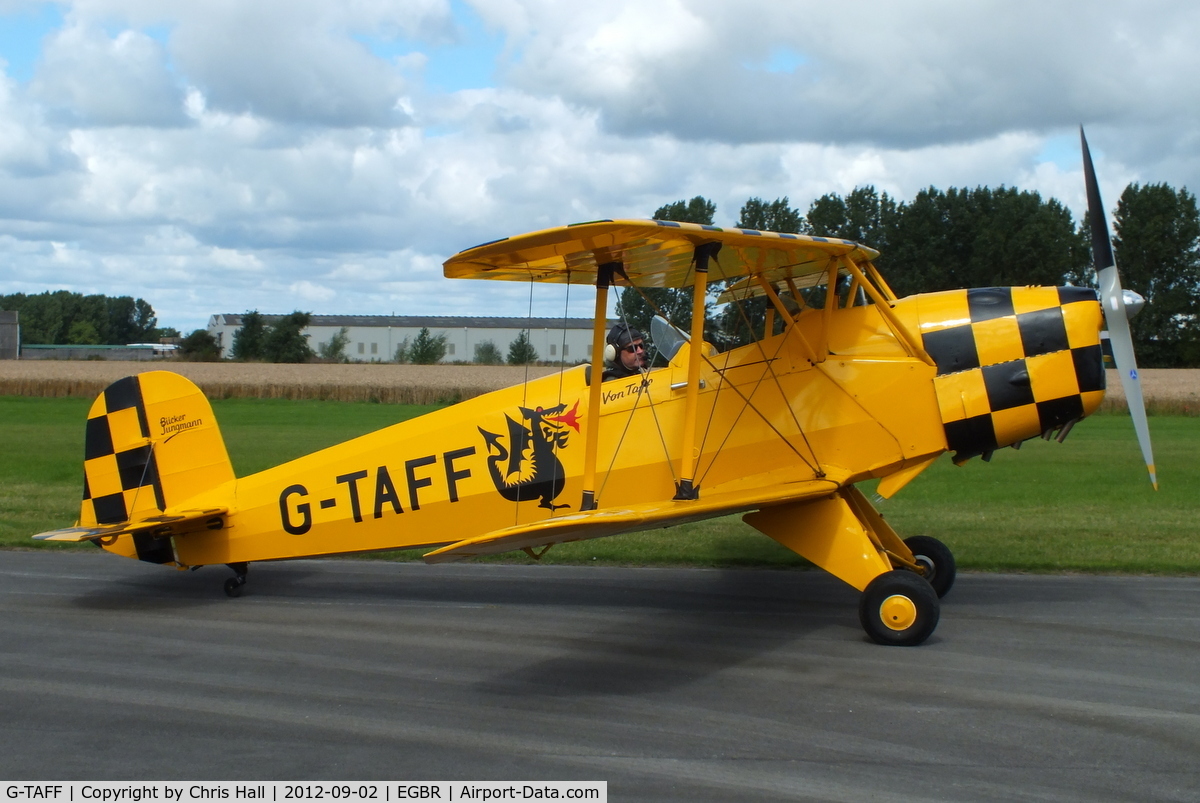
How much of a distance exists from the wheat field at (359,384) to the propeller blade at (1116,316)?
26.1m

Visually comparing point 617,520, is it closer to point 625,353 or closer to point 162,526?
point 625,353

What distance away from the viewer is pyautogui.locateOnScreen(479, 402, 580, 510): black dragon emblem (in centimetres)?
773

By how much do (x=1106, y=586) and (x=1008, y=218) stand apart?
137ft

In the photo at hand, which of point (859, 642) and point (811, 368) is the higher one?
point (811, 368)

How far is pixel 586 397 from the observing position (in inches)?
305

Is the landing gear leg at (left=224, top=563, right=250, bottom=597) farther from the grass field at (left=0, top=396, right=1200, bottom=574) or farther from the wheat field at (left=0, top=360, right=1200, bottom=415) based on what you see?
the wheat field at (left=0, top=360, right=1200, bottom=415)

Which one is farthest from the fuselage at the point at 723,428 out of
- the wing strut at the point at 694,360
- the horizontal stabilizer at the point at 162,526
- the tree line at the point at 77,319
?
the tree line at the point at 77,319

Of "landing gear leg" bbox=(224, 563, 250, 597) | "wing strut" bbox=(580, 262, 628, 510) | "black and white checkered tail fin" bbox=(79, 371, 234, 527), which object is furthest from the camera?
"black and white checkered tail fin" bbox=(79, 371, 234, 527)

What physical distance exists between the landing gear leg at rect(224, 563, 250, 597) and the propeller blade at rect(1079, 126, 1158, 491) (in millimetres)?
7205

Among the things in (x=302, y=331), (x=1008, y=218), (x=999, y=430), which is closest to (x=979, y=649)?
(x=999, y=430)

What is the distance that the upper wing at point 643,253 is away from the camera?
5816mm

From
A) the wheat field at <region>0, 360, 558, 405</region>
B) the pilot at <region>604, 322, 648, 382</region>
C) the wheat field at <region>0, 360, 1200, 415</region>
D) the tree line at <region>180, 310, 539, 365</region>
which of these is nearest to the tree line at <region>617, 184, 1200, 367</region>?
the wheat field at <region>0, 360, 1200, 415</region>

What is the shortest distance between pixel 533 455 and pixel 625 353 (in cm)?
113

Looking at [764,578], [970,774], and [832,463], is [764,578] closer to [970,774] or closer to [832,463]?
[832,463]
